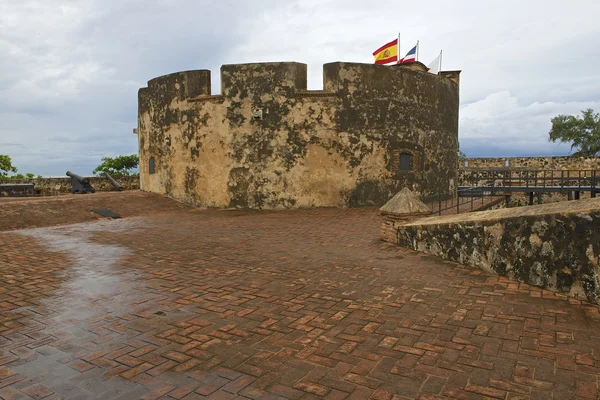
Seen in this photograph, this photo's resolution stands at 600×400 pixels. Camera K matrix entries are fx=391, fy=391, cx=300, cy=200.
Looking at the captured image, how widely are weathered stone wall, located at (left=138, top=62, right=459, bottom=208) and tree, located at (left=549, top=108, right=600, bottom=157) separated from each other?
2701 cm

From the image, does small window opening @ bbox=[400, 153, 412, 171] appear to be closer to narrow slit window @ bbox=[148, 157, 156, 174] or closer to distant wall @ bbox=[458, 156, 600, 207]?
distant wall @ bbox=[458, 156, 600, 207]

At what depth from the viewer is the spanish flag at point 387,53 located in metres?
15.4

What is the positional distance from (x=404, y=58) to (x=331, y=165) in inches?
237

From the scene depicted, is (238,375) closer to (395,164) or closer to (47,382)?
(47,382)

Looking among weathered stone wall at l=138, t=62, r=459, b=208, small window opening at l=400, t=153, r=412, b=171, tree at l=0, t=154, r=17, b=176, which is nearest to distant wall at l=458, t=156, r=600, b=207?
small window opening at l=400, t=153, r=412, b=171

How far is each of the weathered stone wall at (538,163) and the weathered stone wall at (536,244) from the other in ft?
64.6

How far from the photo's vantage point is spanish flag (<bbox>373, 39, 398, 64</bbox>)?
15.4 m

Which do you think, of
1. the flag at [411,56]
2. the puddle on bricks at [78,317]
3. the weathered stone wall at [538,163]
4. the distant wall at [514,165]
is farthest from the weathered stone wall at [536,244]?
the weathered stone wall at [538,163]

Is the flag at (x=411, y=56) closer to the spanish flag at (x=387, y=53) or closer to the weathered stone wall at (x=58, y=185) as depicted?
the spanish flag at (x=387, y=53)

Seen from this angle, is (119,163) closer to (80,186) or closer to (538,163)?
(80,186)

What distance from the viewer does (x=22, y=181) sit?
2328cm

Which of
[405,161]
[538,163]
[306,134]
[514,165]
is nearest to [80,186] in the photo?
[306,134]

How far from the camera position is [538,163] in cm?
2292

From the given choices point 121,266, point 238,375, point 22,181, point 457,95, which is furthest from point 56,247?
point 22,181
